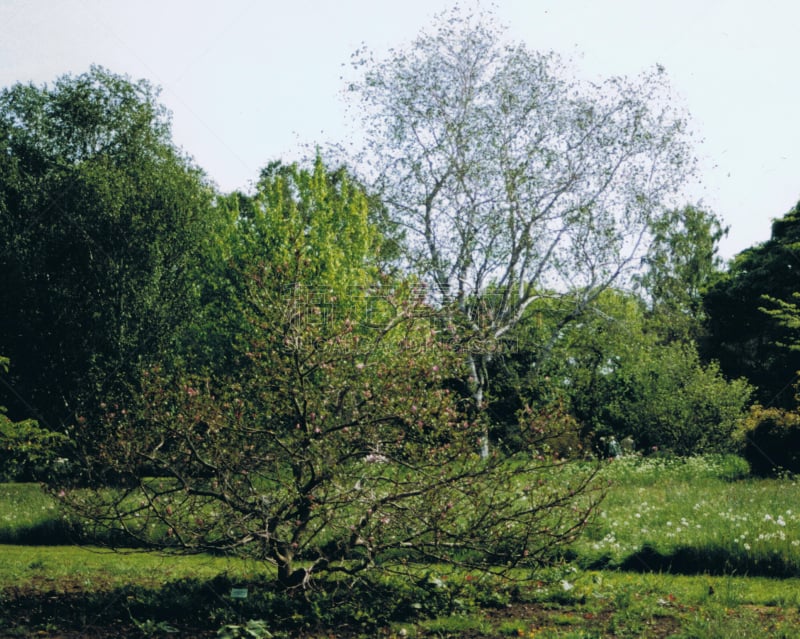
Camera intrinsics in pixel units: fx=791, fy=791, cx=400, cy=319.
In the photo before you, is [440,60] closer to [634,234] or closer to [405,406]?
[634,234]

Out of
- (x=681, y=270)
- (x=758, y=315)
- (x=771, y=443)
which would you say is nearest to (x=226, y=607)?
(x=771, y=443)

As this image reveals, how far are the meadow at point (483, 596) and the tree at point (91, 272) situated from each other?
1164 centimetres

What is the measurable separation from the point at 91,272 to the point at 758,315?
23264mm

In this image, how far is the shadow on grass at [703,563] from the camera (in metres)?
9.39

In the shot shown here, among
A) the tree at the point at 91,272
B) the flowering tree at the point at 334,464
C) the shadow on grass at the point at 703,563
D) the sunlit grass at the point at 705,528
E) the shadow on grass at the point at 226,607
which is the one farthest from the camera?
the tree at the point at 91,272

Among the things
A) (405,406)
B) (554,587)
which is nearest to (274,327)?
(405,406)

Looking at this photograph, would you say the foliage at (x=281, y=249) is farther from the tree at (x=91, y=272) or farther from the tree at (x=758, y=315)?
the tree at (x=758, y=315)

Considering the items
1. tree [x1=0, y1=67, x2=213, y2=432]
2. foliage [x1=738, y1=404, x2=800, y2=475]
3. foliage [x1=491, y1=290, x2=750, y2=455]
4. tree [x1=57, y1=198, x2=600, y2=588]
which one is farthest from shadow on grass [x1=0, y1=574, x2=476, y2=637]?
tree [x1=0, y1=67, x2=213, y2=432]

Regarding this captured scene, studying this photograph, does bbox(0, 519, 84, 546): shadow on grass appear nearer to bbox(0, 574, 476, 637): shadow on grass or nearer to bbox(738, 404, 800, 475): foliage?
bbox(0, 574, 476, 637): shadow on grass

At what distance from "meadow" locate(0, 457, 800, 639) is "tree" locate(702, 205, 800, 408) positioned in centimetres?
1651

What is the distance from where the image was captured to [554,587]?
8086mm

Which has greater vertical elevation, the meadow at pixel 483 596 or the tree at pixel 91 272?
the tree at pixel 91 272

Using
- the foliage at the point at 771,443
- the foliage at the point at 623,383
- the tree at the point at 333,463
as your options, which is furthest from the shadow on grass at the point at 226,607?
the foliage at the point at 623,383

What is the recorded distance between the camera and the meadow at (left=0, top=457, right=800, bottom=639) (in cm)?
694
